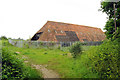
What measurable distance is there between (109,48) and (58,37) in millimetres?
18850

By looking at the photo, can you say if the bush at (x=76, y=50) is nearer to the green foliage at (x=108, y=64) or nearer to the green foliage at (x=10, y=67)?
the green foliage at (x=108, y=64)

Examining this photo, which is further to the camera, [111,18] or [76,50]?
[111,18]

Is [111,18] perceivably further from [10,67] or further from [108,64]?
[10,67]

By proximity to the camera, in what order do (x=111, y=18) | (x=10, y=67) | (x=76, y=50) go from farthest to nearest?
(x=111, y=18), (x=76, y=50), (x=10, y=67)

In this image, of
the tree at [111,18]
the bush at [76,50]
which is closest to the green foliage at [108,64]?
the bush at [76,50]

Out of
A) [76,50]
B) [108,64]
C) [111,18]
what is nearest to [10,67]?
[108,64]

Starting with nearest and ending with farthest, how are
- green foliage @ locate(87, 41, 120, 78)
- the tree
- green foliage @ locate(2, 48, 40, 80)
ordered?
green foliage @ locate(2, 48, 40, 80)
green foliage @ locate(87, 41, 120, 78)
the tree

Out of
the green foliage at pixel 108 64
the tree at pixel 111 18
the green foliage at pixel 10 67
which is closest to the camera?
the green foliage at pixel 10 67

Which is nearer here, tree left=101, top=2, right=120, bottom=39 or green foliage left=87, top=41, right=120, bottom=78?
green foliage left=87, top=41, right=120, bottom=78

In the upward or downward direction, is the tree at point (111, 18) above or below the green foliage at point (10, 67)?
above

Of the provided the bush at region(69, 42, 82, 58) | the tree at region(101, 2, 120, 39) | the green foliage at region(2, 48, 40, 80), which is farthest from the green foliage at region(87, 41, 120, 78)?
the tree at region(101, 2, 120, 39)

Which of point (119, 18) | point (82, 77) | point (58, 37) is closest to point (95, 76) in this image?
point (82, 77)

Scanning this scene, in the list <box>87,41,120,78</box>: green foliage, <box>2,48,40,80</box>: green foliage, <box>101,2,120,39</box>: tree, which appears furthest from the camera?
<box>101,2,120,39</box>: tree

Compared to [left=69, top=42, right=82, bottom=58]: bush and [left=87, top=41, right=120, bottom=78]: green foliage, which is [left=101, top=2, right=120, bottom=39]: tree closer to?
[left=69, top=42, right=82, bottom=58]: bush
